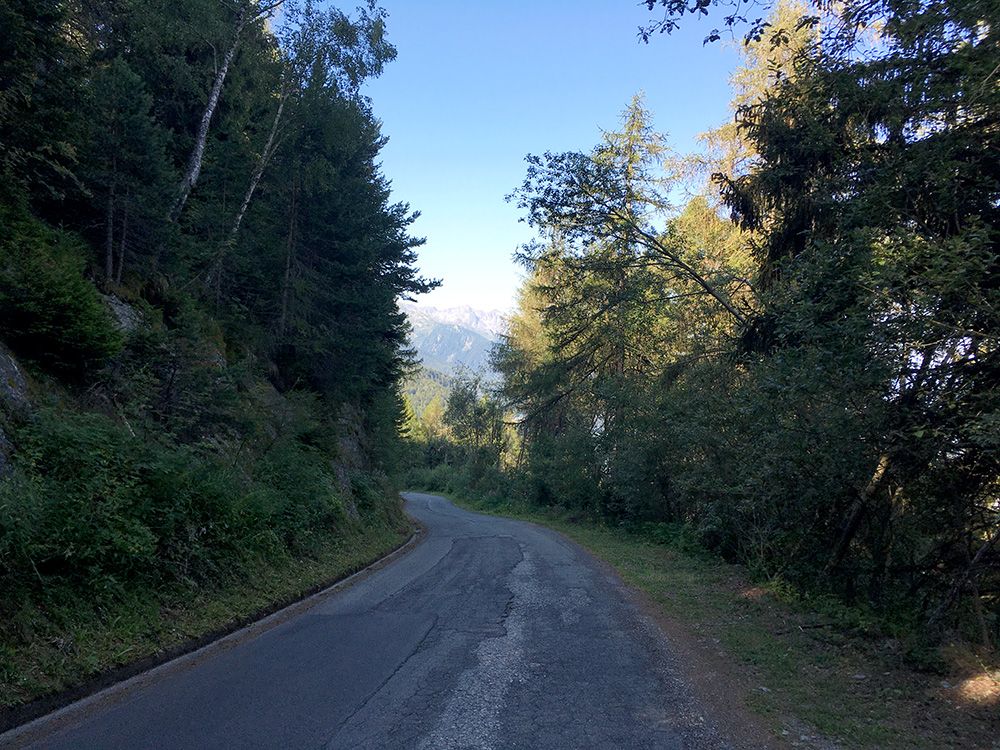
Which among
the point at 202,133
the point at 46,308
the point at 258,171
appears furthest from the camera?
the point at 258,171

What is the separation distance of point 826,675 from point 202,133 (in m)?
15.1

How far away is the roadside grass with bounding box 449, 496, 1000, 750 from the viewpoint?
414 cm

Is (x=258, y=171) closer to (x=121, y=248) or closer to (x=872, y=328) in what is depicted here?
(x=121, y=248)

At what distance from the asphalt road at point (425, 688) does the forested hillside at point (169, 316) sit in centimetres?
86

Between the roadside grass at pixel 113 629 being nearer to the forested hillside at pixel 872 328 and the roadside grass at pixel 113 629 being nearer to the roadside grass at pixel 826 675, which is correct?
the roadside grass at pixel 826 675

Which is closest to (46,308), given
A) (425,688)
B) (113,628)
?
(113,628)

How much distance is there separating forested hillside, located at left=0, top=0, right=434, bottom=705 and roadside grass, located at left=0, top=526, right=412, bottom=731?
0.09ft

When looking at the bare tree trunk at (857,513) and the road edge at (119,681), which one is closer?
the road edge at (119,681)

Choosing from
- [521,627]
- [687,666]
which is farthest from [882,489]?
[521,627]

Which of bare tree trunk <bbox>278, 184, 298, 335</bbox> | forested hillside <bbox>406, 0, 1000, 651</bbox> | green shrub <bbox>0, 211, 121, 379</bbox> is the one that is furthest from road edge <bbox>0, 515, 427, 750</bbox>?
bare tree trunk <bbox>278, 184, 298, 335</bbox>

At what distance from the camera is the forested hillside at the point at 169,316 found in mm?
5590

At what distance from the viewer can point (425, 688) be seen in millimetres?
4867

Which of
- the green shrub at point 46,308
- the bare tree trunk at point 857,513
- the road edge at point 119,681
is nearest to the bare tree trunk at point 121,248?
the green shrub at point 46,308

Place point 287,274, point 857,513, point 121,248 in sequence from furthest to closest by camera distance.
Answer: point 287,274 < point 121,248 < point 857,513
